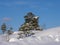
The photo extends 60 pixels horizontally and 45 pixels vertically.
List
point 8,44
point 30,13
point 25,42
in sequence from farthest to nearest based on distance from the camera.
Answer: point 30,13 < point 25,42 < point 8,44

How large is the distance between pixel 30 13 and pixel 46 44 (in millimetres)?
21601

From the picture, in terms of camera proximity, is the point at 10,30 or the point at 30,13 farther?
the point at 30,13

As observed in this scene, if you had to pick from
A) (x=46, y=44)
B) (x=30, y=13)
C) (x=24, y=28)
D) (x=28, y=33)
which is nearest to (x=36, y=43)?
(x=46, y=44)

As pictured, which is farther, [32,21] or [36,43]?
[32,21]

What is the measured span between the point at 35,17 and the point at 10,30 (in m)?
6.41

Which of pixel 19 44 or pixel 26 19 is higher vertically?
pixel 26 19

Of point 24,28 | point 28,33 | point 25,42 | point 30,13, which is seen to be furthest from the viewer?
point 30,13

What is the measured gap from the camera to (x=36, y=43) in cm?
1820

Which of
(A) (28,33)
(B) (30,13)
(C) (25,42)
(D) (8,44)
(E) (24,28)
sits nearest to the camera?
(D) (8,44)

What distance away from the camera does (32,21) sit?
4169 centimetres

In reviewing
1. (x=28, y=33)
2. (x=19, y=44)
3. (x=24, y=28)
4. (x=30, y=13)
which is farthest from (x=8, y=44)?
(x=30, y=13)

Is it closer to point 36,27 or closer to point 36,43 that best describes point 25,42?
point 36,43

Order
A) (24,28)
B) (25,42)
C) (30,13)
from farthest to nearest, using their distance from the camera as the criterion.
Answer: (30,13) → (24,28) → (25,42)

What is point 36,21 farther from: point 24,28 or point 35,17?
point 24,28
